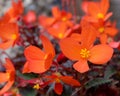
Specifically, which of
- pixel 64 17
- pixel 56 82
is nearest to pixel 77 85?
pixel 56 82

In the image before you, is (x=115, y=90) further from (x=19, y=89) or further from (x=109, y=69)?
(x=19, y=89)

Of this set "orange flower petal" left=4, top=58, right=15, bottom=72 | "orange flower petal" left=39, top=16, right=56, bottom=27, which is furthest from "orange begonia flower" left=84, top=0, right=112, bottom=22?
"orange flower petal" left=4, top=58, right=15, bottom=72

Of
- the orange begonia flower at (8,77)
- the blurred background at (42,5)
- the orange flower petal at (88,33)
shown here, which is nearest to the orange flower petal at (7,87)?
the orange begonia flower at (8,77)

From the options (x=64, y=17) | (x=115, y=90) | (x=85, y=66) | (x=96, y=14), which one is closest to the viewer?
(x=85, y=66)

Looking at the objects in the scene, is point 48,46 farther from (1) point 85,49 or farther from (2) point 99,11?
(2) point 99,11

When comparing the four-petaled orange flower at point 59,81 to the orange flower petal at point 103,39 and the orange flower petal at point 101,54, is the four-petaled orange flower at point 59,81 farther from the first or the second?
the orange flower petal at point 103,39

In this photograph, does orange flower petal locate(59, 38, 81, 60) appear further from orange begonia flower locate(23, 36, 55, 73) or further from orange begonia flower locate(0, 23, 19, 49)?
orange begonia flower locate(0, 23, 19, 49)

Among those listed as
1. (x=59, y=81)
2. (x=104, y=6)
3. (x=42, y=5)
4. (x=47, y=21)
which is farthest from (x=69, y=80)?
(x=42, y=5)
